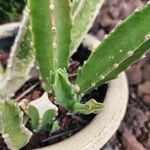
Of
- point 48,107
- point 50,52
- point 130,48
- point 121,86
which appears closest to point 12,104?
point 48,107

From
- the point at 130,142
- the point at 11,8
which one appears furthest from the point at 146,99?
the point at 11,8

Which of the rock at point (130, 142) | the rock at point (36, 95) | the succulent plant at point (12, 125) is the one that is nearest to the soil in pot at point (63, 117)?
the rock at point (36, 95)

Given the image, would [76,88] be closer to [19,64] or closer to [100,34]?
[19,64]

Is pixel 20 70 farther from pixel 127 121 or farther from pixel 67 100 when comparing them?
pixel 127 121

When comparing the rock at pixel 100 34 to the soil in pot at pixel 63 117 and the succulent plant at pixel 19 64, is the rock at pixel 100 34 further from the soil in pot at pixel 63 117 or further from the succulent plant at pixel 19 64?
the succulent plant at pixel 19 64

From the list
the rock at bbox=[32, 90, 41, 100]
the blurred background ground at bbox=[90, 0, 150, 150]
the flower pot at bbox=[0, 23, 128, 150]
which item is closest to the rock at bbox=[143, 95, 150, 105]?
the blurred background ground at bbox=[90, 0, 150, 150]

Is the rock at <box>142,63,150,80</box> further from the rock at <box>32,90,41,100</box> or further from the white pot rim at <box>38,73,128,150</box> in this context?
the rock at <box>32,90,41,100</box>
